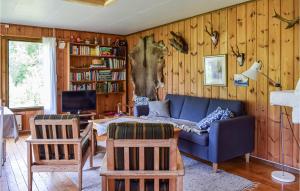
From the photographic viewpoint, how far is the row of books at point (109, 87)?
21.2 ft

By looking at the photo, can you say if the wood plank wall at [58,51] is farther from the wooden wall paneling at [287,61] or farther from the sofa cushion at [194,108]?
the wooden wall paneling at [287,61]

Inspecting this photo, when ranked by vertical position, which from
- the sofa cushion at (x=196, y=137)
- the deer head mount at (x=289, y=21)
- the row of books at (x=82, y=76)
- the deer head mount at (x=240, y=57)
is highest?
the deer head mount at (x=289, y=21)

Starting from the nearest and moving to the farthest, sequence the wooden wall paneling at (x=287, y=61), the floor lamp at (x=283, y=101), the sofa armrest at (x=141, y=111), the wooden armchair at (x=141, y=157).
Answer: the wooden armchair at (x=141, y=157)
the floor lamp at (x=283, y=101)
the wooden wall paneling at (x=287, y=61)
the sofa armrest at (x=141, y=111)

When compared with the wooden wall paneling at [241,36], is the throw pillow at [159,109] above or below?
below

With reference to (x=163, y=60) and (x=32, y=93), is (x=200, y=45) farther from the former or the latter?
(x=32, y=93)

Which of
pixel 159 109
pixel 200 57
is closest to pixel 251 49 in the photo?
pixel 200 57

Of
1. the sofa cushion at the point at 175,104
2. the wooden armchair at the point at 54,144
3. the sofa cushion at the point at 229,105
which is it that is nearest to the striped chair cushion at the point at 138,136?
the wooden armchair at the point at 54,144

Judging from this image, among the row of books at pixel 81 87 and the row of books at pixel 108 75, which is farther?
the row of books at pixel 108 75

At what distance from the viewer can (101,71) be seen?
646 centimetres

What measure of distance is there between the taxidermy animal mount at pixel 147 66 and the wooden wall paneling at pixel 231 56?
1707 millimetres

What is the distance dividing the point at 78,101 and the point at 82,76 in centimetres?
78

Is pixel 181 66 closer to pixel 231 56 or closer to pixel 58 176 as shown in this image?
pixel 231 56

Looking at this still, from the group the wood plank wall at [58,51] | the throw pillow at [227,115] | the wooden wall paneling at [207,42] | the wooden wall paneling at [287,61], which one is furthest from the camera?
the wood plank wall at [58,51]

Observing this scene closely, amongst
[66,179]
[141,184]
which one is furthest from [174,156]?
[66,179]
